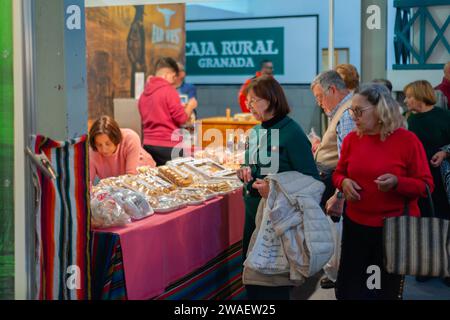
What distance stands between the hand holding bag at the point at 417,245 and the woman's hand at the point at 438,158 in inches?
81.8

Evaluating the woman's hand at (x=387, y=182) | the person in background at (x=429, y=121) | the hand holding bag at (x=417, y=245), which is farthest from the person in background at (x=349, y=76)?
the hand holding bag at (x=417, y=245)

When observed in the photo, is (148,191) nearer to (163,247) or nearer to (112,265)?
(163,247)

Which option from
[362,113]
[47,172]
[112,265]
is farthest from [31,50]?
[362,113]

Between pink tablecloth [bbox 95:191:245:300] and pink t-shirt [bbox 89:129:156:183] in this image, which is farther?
pink t-shirt [bbox 89:129:156:183]

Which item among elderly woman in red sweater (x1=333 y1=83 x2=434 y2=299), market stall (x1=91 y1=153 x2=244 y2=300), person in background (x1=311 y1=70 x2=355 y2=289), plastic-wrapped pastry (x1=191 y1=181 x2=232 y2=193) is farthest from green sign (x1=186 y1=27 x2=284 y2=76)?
elderly woman in red sweater (x1=333 y1=83 x2=434 y2=299)

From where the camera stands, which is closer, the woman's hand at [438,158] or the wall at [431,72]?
the woman's hand at [438,158]

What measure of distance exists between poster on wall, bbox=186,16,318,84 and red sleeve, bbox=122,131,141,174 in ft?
25.8

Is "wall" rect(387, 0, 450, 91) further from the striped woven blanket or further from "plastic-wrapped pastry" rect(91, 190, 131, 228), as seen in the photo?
the striped woven blanket

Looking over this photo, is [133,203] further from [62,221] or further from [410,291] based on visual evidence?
[410,291]

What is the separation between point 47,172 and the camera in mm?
2688

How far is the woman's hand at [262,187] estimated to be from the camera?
3.51 m

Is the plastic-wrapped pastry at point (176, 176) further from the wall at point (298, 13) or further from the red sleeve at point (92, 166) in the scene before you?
the wall at point (298, 13)

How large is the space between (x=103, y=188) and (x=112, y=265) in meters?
0.64

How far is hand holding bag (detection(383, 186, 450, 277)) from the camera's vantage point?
3.13m
